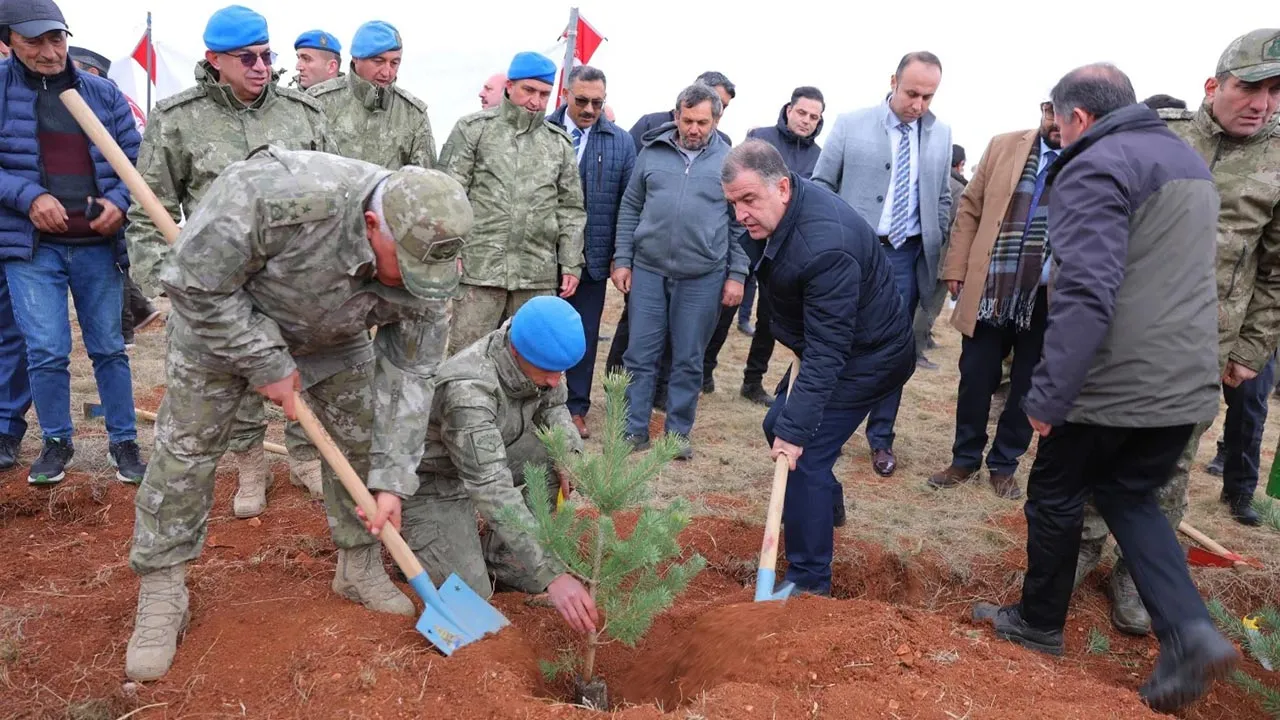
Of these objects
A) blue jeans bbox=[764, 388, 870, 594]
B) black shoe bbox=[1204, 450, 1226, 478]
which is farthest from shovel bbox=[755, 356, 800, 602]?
black shoe bbox=[1204, 450, 1226, 478]

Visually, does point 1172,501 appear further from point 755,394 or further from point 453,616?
point 755,394

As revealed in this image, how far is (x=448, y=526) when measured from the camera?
3.71m

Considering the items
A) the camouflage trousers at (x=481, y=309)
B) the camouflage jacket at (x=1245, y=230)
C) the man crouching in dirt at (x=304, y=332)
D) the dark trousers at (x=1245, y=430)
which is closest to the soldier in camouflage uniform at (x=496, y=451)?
the man crouching in dirt at (x=304, y=332)

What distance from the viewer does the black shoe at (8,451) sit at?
14.9 feet

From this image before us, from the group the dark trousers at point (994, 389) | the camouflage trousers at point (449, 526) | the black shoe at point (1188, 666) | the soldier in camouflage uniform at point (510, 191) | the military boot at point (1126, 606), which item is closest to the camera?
the black shoe at point (1188, 666)

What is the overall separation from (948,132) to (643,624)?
12.9 ft

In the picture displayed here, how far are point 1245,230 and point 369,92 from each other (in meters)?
4.36

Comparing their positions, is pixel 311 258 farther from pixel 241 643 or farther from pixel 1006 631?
pixel 1006 631

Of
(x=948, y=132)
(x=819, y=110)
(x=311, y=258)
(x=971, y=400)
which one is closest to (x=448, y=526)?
(x=311, y=258)

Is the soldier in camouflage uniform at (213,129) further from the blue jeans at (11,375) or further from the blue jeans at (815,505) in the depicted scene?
the blue jeans at (815,505)

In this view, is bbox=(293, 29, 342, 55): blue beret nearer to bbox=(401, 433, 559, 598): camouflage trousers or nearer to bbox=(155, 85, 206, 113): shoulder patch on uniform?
bbox=(155, 85, 206, 113): shoulder patch on uniform

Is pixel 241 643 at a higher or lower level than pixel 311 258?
lower

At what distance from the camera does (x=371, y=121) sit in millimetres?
5188

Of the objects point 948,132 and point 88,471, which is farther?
point 948,132
